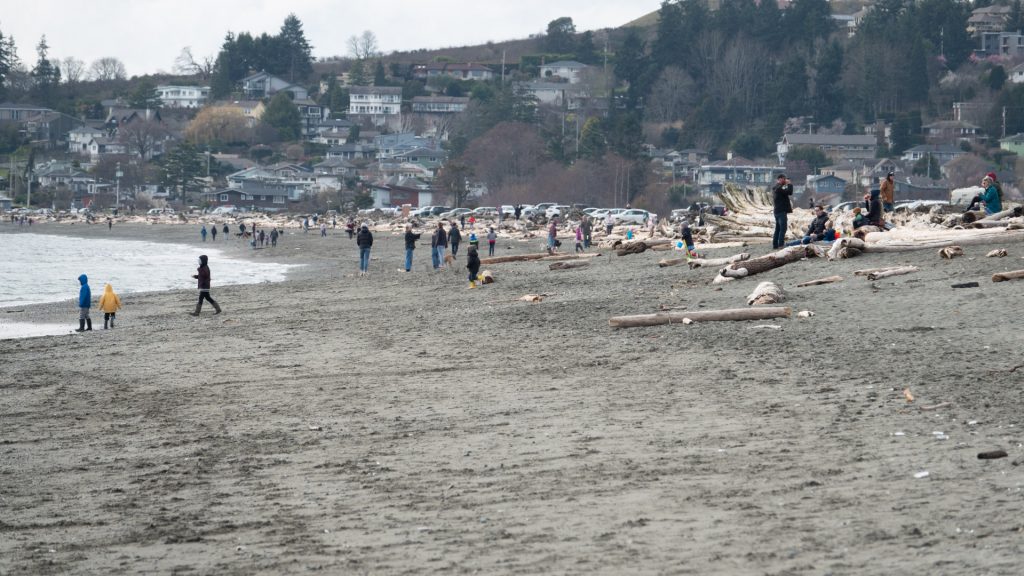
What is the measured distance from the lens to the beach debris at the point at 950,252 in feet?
55.7

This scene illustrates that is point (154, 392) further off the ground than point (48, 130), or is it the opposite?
point (48, 130)

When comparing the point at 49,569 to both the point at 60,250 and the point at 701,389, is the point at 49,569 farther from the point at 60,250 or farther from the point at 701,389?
the point at 60,250

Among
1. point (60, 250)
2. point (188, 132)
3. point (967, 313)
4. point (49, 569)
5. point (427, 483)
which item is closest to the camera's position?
point (49, 569)

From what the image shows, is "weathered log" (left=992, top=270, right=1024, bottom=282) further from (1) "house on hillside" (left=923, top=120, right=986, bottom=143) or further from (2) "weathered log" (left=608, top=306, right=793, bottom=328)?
(1) "house on hillside" (left=923, top=120, right=986, bottom=143)

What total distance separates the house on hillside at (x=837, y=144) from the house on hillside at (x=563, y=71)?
191 feet

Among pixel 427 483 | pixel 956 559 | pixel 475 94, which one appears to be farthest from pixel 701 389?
pixel 475 94

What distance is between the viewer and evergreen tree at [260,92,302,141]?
14738cm

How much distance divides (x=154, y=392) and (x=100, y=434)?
212 centimetres

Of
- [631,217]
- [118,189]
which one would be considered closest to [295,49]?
[118,189]

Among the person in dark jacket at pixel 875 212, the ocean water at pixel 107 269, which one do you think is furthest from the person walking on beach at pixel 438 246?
the person in dark jacket at pixel 875 212

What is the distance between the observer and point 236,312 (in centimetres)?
2148

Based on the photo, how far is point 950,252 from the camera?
16984 mm

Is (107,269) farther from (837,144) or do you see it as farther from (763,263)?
(837,144)

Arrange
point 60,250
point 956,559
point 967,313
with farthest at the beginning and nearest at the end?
point 60,250, point 967,313, point 956,559
